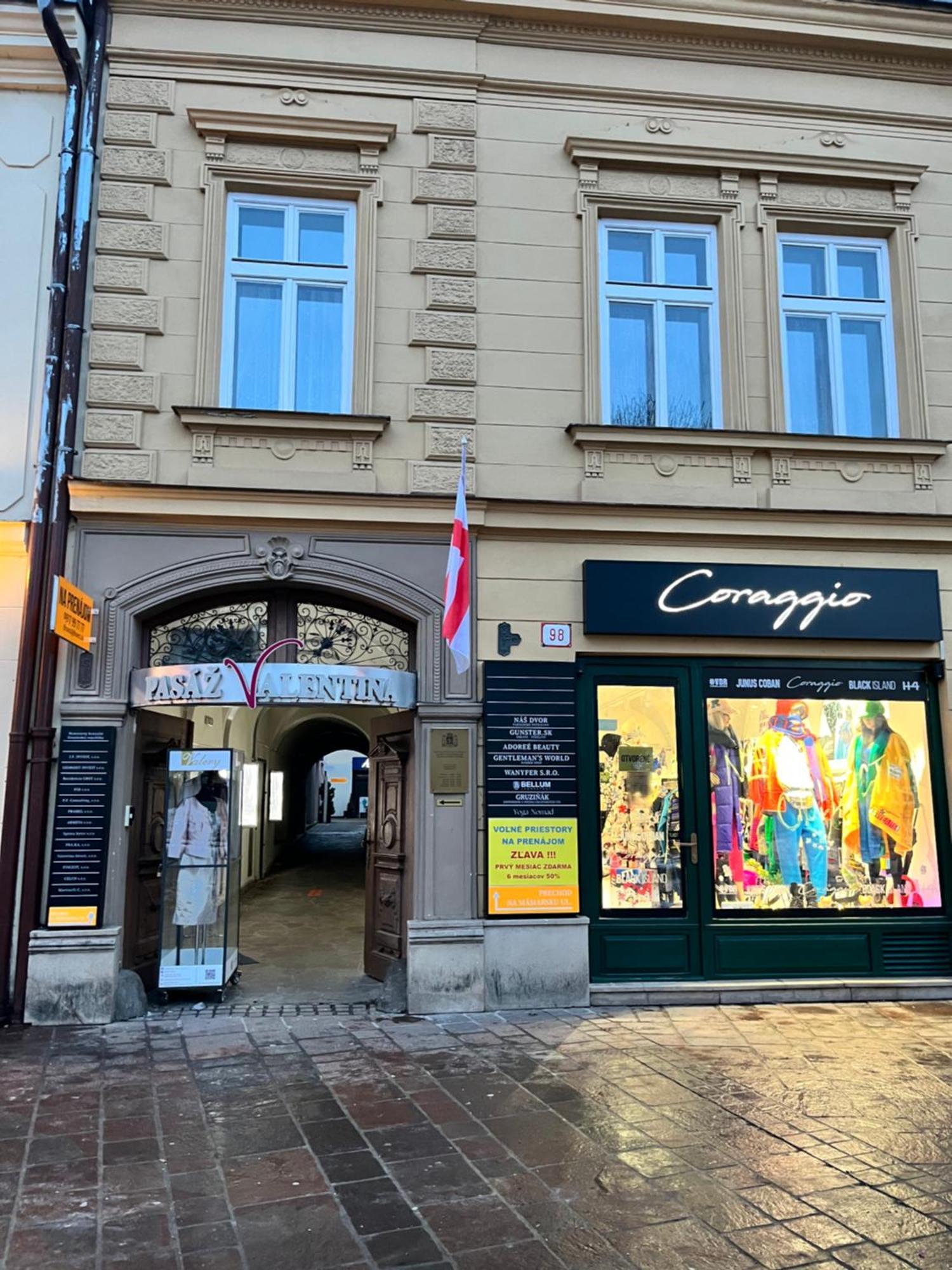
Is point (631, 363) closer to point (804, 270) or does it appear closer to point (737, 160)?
point (804, 270)

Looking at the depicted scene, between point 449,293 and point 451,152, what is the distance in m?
1.33

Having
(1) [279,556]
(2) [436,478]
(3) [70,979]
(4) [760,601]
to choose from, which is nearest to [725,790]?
(4) [760,601]

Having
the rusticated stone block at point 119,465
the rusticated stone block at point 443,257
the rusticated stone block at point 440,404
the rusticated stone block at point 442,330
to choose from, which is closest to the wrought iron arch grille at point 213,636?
the rusticated stone block at point 119,465

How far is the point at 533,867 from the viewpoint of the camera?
304 inches

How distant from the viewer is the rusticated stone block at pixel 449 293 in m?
8.32

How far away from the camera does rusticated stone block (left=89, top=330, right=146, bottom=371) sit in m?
7.91

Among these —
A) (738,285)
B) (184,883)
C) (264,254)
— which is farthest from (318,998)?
(738,285)

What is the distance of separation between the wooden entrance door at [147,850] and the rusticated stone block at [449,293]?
425 centimetres

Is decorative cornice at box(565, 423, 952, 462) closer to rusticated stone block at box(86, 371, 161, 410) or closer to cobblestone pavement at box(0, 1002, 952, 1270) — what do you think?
rusticated stone block at box(86, 371, 161, 410)

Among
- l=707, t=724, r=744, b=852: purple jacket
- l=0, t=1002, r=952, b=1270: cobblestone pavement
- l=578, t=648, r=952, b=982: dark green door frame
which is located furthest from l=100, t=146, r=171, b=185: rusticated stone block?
l=0, t=1002, r=952, b=1270: cobblestone pavement

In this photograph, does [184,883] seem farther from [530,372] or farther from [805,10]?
[805,10]

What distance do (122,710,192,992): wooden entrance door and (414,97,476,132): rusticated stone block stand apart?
18.6 ft

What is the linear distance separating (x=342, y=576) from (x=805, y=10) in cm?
678

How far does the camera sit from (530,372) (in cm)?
837
